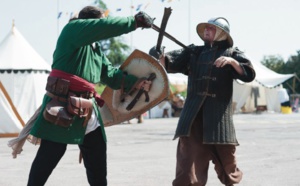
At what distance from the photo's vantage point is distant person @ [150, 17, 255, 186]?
5258mm

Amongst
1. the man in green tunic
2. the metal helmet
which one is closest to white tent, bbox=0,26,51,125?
the metal helmet

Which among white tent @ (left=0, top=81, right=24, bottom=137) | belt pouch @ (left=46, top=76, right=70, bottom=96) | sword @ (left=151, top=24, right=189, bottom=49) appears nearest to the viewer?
belt pouch @ (left=46, top=76, right=70, bottom=96)

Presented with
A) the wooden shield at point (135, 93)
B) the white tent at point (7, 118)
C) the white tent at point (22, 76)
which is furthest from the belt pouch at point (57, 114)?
the white tent at point (22, 76)

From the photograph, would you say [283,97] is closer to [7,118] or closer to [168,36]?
[7,118]

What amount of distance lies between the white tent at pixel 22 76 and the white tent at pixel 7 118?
2143 mm

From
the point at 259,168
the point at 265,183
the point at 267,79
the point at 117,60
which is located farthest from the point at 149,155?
the point at 117,60

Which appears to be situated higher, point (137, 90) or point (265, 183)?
point (137, 90)

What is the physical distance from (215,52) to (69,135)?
4.65 ft

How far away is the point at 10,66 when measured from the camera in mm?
17938

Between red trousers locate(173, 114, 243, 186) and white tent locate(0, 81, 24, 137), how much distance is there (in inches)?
417

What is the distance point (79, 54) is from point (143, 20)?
1.56 ft

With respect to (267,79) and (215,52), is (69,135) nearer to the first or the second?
(215,52)

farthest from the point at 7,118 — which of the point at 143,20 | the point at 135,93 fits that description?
the point at 143,20

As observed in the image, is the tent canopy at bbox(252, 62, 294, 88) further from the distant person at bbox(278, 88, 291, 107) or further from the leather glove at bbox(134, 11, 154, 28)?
the leather glove at bbox(134, 11, 154, 28)
